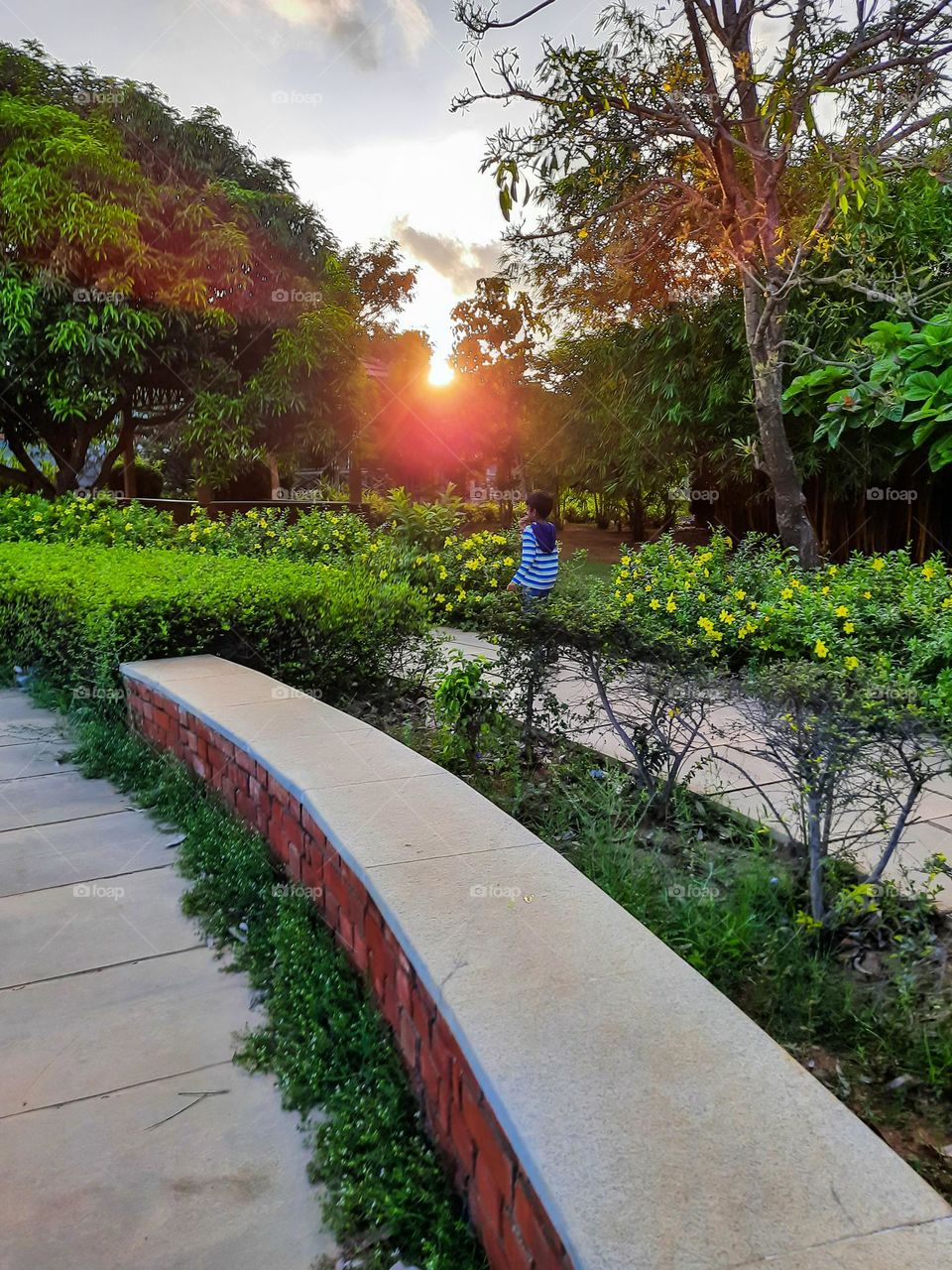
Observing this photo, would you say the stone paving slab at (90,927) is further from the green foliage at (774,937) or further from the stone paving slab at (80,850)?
the green foliage at (774,937)

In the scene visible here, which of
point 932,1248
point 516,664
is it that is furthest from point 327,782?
point 932,1248

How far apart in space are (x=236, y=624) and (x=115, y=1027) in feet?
9.84

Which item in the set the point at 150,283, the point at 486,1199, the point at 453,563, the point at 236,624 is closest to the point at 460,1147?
the point at 486,1199

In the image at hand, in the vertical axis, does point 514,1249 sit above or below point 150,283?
below

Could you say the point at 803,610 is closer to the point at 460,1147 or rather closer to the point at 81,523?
the point at 460,1147

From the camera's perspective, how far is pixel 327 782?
2967mm

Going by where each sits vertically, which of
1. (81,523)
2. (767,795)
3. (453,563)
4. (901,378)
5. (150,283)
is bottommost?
(767,795)

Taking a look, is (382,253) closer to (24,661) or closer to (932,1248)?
(24,661)

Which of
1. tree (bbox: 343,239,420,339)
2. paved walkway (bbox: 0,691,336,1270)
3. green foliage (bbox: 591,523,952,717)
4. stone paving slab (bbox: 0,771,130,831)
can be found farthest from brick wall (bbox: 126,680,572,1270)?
tree (bbox: 343,239,420,339)

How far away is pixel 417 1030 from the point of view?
77.7 inches

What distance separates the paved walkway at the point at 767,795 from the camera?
2.92 meters

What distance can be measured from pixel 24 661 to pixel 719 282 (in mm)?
10945

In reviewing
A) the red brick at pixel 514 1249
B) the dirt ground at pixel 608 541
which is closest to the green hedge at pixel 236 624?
the red brick at pixel 514 1249

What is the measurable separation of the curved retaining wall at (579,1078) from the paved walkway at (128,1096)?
39 centimetres
